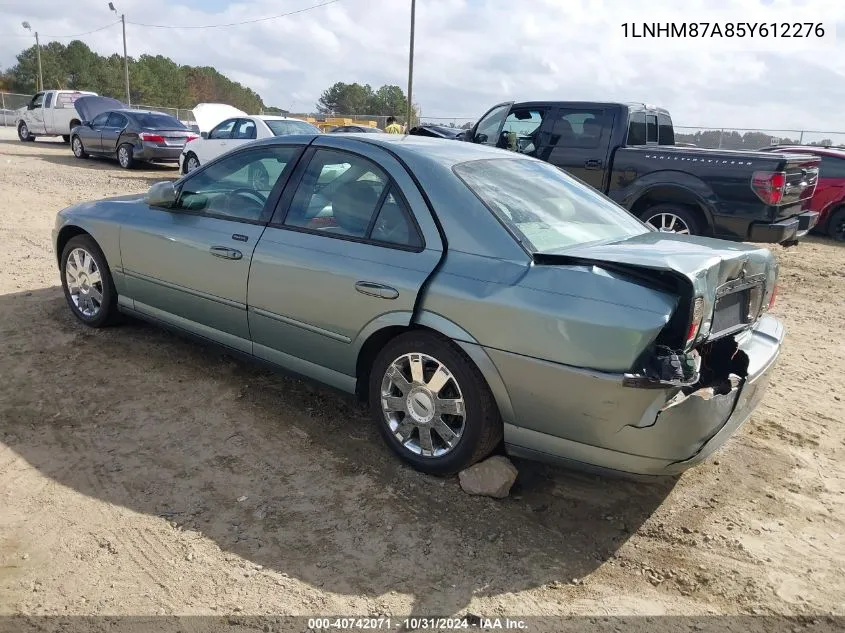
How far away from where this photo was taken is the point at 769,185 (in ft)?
23.6

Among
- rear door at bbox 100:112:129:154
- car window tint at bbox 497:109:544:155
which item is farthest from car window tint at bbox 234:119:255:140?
car window tint at bbox 497:109:544:155

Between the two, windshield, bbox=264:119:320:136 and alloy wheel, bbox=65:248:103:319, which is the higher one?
windshield, bbox=264:119:320:136

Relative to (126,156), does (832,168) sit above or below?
above

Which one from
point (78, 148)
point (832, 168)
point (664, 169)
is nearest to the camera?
point (664, 169)

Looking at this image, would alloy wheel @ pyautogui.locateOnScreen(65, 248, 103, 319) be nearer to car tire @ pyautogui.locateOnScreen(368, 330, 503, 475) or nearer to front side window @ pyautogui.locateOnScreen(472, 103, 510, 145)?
car tire @ pyautogui.locateOnScreen(368, 330, 503, 475)

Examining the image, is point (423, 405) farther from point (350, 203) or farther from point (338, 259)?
point (350, 203)

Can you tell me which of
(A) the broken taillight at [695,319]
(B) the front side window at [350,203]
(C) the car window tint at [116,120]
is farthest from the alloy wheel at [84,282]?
(C) the car window tint at [116,120]

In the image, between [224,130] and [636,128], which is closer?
[636,128]

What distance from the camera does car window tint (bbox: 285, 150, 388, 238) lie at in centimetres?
356

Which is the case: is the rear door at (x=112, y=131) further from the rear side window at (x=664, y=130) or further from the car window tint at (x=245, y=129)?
the rear side window at (x=664, y=130)

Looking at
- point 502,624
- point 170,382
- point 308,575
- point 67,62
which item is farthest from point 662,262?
point 67,62

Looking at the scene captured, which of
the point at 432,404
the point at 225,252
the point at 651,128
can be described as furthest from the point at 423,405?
the point at 651,128

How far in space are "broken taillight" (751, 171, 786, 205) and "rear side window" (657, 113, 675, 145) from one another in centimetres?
248

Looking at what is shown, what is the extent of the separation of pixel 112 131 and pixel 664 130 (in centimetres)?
1422
